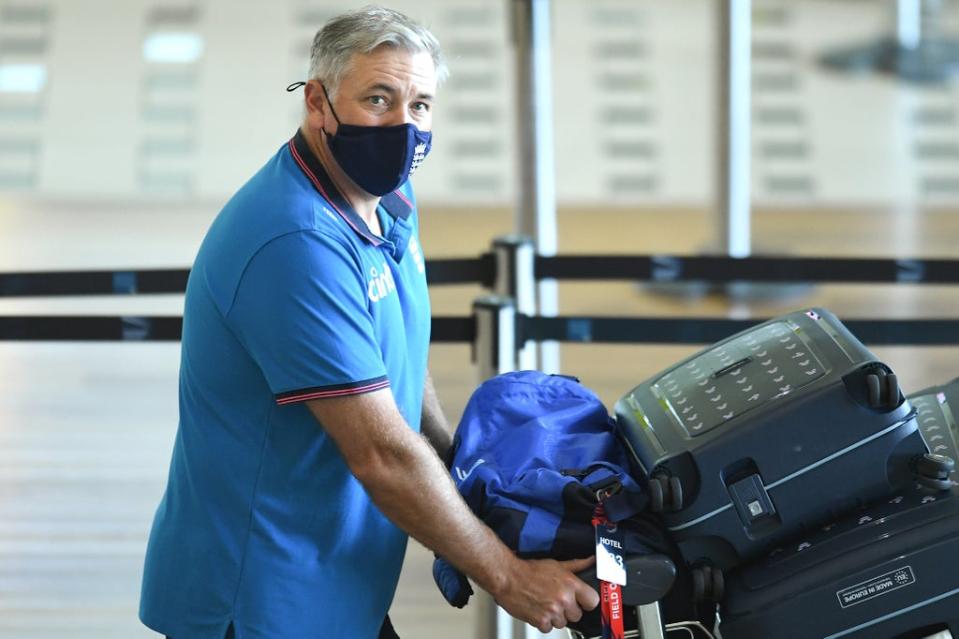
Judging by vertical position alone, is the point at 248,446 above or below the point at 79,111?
below

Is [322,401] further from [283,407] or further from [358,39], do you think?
[358,39]

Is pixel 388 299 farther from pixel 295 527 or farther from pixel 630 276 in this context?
pixel 630 276

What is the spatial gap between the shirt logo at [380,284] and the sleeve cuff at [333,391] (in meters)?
0.14

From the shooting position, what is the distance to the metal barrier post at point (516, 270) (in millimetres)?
3355

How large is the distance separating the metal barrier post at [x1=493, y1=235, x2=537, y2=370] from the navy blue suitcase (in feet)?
5.04

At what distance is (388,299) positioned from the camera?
77.3 inches

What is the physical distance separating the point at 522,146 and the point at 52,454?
1931 mm

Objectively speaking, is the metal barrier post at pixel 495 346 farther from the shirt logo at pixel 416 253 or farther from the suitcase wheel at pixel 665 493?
the suitcase wheel at pixel 665 493

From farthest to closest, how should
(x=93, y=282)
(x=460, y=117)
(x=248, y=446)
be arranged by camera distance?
(x=460, y=117)
(x=93, y=282)
(x=248, y=446)

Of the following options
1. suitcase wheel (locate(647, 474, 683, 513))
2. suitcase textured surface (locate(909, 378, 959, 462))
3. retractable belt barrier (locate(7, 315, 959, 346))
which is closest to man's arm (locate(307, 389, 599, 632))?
suitcase wheel (locate(647, 474, 683, 513))

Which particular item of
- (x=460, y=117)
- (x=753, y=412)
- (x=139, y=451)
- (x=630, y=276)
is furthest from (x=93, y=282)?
(x=460, y=117)

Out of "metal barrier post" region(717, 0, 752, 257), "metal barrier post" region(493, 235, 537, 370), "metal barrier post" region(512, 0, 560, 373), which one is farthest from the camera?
"metal barrier post" region(717, 0, 752, 257)

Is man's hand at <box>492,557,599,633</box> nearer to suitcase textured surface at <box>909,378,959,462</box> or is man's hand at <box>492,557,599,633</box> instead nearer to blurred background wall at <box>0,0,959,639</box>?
suitcase textured surface at <box>909,378,959,462</box>

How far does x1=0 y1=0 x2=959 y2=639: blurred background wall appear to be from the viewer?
514 centimetres
